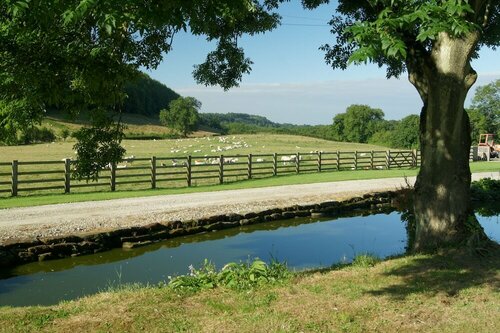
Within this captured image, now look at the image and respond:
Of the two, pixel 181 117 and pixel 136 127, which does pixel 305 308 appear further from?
pixel 181 117

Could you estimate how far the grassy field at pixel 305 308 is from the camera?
481 centimetres

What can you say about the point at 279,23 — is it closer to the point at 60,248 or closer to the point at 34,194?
the point at 60,248

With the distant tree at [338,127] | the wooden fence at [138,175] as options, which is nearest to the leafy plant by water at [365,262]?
the wooden fence at [138,175]

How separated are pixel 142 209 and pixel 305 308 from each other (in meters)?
10.2

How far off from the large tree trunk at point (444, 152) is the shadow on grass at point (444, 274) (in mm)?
502

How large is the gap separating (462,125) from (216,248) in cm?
629

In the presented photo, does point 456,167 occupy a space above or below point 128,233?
above

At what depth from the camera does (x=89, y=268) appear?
991 centimetres

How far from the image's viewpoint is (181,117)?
92.1 meters

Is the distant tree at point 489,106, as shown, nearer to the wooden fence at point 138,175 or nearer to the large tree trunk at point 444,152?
the wooden fence at point 138,175

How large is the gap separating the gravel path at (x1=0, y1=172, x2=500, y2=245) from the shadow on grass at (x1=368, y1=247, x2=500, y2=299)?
7514 mm

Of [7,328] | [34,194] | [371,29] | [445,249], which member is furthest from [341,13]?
[34,194]

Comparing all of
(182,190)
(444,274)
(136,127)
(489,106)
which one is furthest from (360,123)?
(444,274)

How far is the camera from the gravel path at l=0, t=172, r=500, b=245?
1169cm
